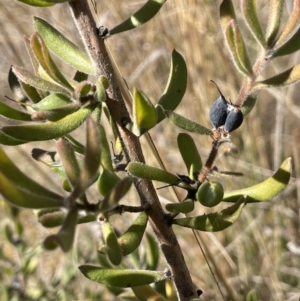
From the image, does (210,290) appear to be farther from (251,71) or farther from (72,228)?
(72,228)

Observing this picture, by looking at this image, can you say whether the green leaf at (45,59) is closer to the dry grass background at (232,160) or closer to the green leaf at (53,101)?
the green leaf at (53,101)

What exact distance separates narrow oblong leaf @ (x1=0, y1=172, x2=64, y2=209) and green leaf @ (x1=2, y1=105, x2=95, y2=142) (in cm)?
16

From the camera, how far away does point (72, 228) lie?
0.42m

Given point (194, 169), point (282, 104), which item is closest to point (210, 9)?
point (282, 104)

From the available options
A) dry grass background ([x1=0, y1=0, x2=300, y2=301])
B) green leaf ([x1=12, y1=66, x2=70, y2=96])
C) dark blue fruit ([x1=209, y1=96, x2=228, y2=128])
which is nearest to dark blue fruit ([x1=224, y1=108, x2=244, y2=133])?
dark blue fruit ([x1=209, y1=96, x2=228, y2=128])

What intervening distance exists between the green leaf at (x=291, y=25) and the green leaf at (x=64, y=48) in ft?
0.86

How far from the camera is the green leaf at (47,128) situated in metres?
0.59

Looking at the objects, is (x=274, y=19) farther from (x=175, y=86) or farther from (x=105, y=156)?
(x=105, y=156)

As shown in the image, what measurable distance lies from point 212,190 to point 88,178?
0.23 metres

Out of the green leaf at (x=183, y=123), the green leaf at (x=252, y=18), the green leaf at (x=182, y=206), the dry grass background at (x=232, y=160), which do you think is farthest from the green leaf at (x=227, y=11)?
the dry grass background at (x=232, y=160)

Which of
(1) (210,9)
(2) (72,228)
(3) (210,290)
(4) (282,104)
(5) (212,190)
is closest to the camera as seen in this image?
(2) (72,228)

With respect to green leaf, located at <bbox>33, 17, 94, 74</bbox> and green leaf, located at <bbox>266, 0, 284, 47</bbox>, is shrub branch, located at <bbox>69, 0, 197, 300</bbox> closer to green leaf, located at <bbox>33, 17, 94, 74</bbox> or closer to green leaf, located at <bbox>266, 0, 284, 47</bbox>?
green leaf, located at <bbox>33, 17, 94, 74</bbox>

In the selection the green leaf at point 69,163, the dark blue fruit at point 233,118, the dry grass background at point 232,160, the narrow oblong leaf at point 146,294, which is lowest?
the dry grass background at point 232,160

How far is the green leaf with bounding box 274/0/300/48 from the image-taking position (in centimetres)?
62
